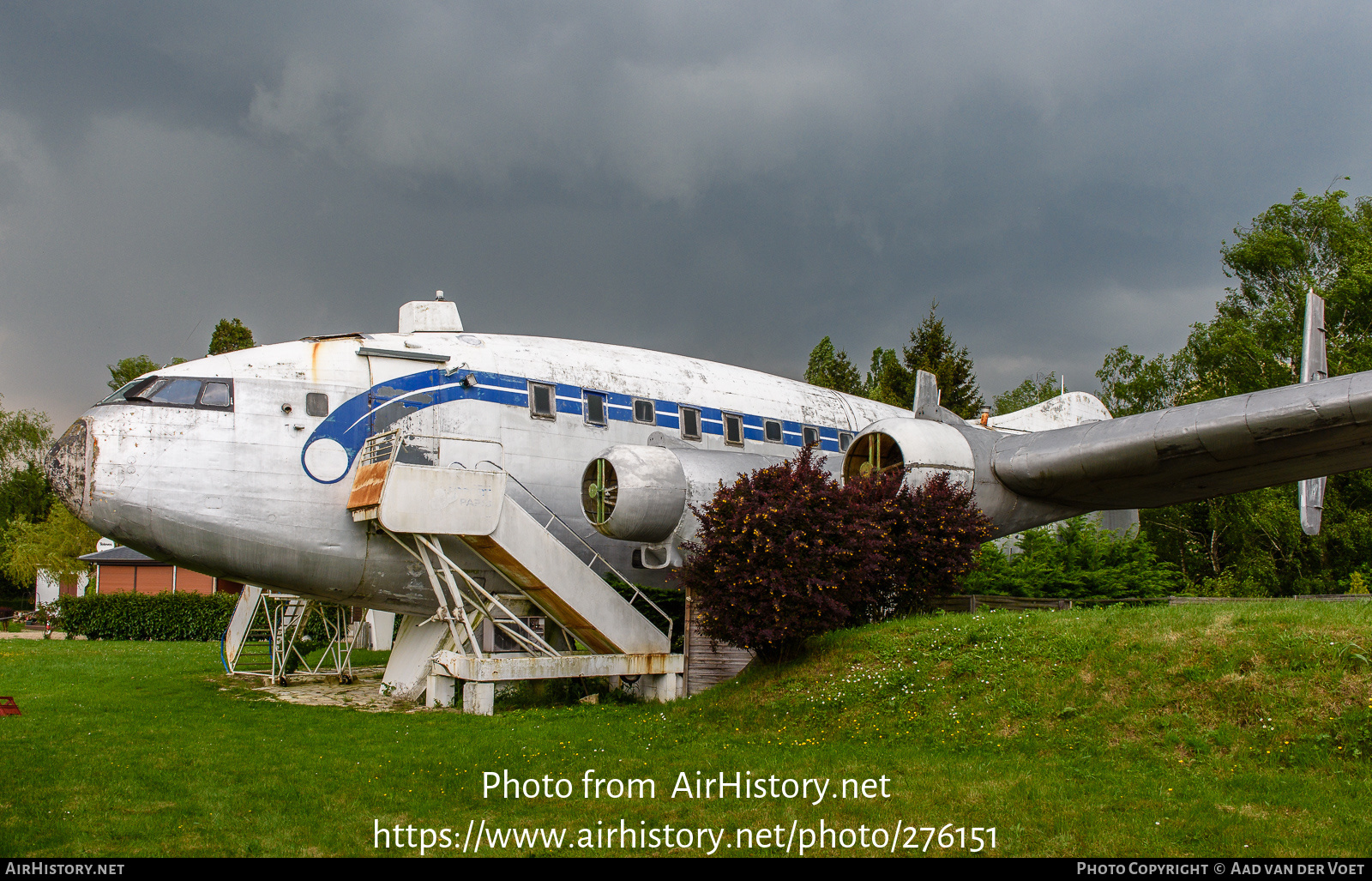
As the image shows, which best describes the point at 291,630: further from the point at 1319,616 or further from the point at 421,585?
the point at 1319,616

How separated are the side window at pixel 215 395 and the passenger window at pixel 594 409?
5.09 m

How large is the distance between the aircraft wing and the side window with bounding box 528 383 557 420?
7030 mm

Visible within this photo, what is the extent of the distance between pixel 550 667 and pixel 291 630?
8955mm

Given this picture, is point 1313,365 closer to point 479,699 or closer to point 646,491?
point 646,491

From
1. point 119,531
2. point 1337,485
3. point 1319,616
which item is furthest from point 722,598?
point 1337,485

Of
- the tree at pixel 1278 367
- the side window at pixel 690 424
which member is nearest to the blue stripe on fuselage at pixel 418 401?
the side window at pixel 690 424

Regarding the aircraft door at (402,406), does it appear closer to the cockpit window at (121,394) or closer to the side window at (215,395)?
the side window at (215,395)

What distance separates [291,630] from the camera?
20.4m

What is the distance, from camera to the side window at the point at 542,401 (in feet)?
49.0

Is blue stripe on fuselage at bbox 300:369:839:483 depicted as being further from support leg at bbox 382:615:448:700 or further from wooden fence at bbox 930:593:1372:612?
wooden fence at bbox 930:593:1372:612

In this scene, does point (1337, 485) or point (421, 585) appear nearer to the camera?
point (421, 585)

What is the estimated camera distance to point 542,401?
15039mm

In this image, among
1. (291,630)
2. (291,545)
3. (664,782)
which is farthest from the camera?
(291,630)

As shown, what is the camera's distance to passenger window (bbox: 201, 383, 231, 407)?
13.1 metres
